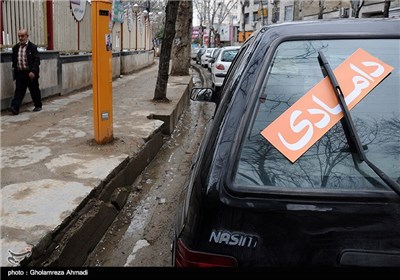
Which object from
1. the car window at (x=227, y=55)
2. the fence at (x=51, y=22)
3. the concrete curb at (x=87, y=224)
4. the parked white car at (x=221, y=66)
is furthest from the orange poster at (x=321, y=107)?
the car window at (x=227, y=55)

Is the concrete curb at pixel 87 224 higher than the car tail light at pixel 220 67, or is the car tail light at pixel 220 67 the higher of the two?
the car tail light at pixel 220 67

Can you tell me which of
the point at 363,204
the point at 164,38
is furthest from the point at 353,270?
the point at 164,38

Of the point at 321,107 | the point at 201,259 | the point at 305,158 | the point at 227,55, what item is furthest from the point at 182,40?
the point at 201,259

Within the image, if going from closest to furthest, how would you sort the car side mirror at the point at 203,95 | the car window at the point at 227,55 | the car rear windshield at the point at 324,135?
the car rear windshield at the point at 324,135
the car side mirror at the point at 203,95
the car window at the point at 227,55

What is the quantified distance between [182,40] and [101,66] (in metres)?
12.8

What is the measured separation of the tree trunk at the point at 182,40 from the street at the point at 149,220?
36.5 feet

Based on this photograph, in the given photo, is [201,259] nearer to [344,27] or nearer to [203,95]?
[344,27]

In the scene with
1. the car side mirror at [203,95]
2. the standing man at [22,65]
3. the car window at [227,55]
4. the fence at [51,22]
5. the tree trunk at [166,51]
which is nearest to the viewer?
the car side mirror at [203,95]

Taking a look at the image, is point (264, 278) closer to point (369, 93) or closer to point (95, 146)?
point (369, 93)

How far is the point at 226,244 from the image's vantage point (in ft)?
4.98

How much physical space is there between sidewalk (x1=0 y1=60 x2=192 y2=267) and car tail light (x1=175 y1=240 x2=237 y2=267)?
1518 millimetres

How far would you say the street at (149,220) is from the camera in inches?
141

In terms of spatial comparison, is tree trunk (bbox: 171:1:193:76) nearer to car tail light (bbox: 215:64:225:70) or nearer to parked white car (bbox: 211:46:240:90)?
parked white car (bbox: 211:46:240:90)

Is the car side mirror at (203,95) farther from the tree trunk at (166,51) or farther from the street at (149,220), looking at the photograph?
the tree trunk at (166,51)
